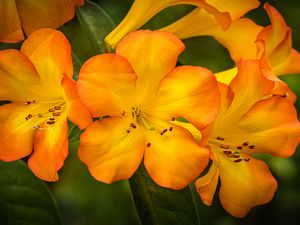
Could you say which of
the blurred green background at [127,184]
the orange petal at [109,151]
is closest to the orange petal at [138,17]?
the orange petal at [109,151]

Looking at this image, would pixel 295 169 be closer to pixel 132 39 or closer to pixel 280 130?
pixel 280 130

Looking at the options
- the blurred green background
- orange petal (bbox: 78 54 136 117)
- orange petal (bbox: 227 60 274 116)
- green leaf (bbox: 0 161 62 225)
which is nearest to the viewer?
orange petal (bbox: 78 54 136 117)

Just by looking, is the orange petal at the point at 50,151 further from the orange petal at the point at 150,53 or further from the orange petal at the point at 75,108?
the orange petal at the point at 150,53

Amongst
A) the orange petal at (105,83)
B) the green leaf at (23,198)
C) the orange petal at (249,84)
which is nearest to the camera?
the orange petal at (105,83)

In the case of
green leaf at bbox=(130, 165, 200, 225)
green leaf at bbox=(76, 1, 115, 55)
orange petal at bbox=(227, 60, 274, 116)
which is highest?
orange petal at bbox=(227, 60, 274, 116)

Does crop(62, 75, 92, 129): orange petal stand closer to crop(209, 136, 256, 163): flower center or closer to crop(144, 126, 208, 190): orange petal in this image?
crop(144, 126, 208, 190): orange petal

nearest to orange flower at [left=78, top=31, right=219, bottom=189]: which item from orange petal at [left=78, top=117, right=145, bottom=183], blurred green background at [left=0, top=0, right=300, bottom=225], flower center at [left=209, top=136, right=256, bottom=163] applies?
orange petal at [left=78, top=117, right=145, bottom=183]
